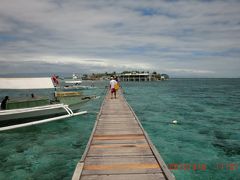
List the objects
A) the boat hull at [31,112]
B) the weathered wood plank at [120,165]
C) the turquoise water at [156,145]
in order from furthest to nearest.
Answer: the boat hull at [31,112] → the turquoise water at [156,145] → the weathered wood plank at [120,165]

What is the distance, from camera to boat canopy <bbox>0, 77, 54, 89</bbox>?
68.6 ft

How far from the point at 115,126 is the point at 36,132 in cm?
992

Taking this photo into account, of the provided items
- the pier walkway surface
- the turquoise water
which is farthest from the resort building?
the pier walkway surface

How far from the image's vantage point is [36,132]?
20.1 metres

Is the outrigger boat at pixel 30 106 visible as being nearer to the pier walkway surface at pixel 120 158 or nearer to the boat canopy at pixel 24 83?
the boat canopy at pixel 24 83

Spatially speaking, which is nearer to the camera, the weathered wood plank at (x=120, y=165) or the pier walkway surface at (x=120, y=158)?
the pier walkway surface at (x=120, y=158)

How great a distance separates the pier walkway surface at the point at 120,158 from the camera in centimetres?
668

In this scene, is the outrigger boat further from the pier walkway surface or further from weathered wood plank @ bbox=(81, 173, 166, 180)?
weathered wood plank @ bbox=(81, 173, 166, 180)

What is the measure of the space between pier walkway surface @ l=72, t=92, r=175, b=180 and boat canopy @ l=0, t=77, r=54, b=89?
12.0 meters

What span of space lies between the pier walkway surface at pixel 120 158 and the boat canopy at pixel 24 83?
12010 millimetres

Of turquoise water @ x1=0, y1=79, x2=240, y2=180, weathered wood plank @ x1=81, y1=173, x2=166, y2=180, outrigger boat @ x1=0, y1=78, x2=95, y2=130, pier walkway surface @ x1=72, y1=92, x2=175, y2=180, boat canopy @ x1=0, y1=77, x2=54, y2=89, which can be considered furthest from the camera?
boat canopy @ x1=0, y1=77, x2=54, y2=89

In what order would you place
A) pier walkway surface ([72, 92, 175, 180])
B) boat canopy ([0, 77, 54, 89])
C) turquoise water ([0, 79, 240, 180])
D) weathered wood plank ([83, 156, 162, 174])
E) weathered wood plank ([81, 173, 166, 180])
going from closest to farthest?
weathered wood plank ([81, 173, 166, 180])
pier walkway surface ([72, 92, 175, 180])
weathered wood plank ([83, 156, 162, 174])
turquoise water ([0, 79, 240, 180])
boat canopy ([0, 77, 54, 89])
